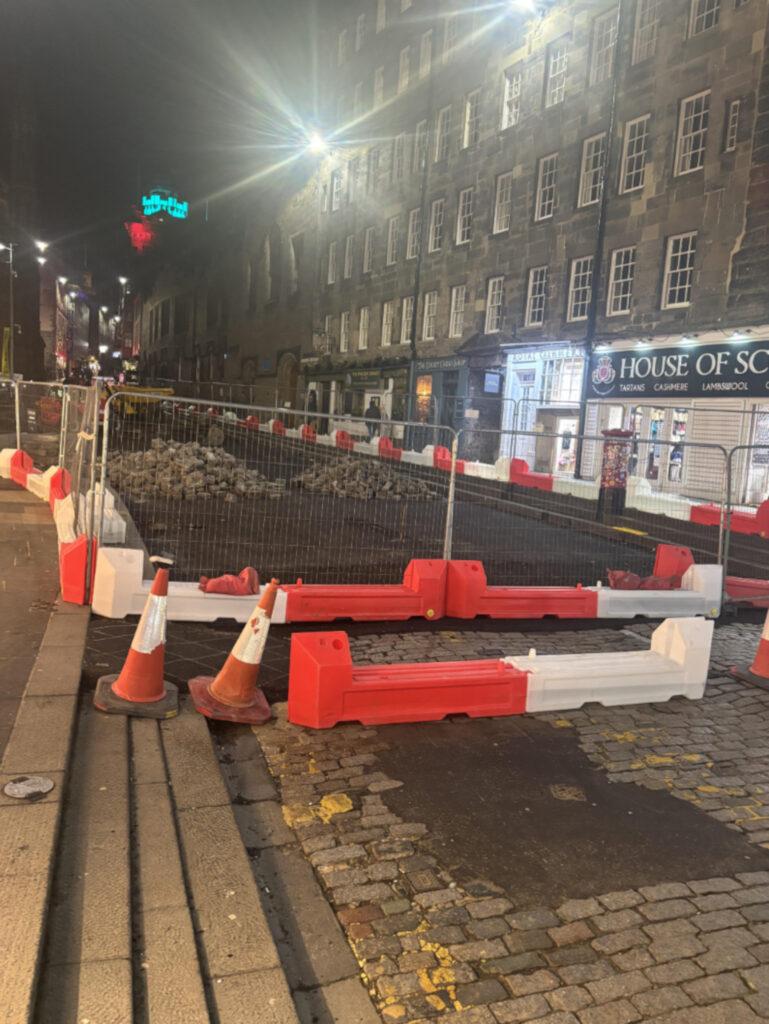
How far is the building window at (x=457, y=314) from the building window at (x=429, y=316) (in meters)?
1.16

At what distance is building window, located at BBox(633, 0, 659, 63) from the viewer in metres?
21.0

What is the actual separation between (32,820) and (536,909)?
7.20ft

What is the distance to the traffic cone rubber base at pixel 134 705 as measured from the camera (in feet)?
15.1

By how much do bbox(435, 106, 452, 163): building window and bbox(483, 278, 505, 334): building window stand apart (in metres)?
7.24

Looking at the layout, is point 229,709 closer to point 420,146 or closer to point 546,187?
point 546,187

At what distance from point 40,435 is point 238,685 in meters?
21.1

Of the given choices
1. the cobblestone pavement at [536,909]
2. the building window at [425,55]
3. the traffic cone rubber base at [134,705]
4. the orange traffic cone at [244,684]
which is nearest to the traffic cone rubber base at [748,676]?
the cobblestone pavement at [536,909]

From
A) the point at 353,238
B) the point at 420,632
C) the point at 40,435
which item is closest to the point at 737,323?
the point at 420,632

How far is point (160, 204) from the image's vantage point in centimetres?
8719

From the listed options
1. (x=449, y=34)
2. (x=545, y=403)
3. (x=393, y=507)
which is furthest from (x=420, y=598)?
(x=449, y=34)

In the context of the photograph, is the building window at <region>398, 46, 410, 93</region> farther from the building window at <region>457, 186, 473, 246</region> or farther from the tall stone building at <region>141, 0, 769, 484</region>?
the building window at <region>457, 186, 473, 246</region>

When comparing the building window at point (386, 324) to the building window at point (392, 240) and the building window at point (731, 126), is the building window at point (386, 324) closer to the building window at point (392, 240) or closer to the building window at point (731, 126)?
the building window at point (392, 240)

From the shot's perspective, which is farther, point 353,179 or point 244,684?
point 353,179

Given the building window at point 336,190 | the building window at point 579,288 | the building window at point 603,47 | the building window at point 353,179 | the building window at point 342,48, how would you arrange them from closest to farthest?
the building window at point 603,47, the building window at point 579,288, the building window at point 353,179, the building window at point 336,190, the building window at point 342,48
